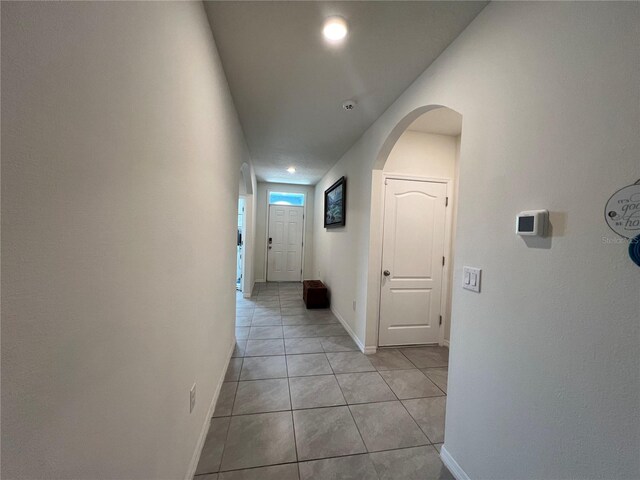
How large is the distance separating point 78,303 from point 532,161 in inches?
62.3

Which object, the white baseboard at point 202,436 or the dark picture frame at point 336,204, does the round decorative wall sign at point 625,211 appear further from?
the dark picture frame at point 336,204

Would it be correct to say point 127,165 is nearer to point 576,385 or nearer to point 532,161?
point 532,161

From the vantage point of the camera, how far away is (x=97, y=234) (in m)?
0.62

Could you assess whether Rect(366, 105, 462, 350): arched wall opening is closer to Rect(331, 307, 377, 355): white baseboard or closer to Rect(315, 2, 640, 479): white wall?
Rect(331, 307, 377, 355): white baseboard

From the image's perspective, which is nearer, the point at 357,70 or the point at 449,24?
the point at 449,24

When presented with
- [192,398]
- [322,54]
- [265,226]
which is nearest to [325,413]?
[192,398]

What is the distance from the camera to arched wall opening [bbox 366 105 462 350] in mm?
2711

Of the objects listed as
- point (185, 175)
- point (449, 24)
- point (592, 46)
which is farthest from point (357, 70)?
point (185, 175)

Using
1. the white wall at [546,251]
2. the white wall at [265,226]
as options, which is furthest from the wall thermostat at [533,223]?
the white wall at [265,226]

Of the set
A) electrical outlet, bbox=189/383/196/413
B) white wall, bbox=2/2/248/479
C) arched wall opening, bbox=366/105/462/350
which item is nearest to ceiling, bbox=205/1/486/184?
white wall, bbox=2/2/248/479

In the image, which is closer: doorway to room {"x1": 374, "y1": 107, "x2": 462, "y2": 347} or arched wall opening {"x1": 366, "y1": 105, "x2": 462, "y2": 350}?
arched wall opening {"x1": 366, "y1": 105, "x2": 462, "y2": 350}

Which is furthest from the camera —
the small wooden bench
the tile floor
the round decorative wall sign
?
the small wooden bench

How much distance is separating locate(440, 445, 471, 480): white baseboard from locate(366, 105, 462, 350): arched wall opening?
1311mm

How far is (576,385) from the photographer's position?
871mm
